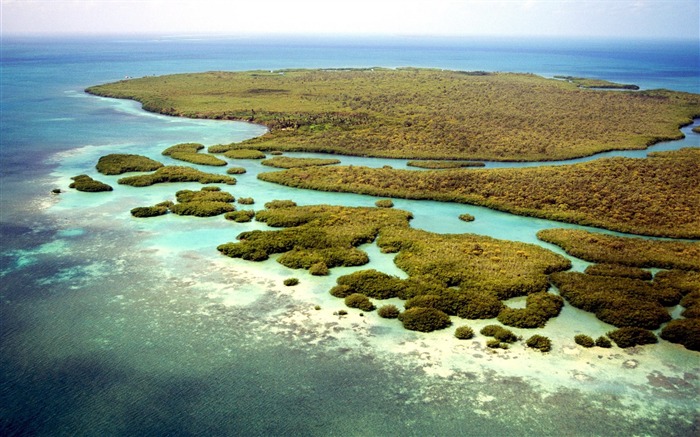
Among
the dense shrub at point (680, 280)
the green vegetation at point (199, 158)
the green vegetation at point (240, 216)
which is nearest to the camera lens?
the dense shrub at point (680, 280)

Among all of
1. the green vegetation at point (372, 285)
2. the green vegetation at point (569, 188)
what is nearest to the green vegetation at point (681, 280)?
the green vegetation at point (569, 188)

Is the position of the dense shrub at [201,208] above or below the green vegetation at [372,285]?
above

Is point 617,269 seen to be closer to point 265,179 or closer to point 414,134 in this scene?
point 265,179

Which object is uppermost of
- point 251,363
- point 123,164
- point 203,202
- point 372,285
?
point 123,164

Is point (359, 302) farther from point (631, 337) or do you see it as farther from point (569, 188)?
point (569, 188)

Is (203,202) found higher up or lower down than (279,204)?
higher up

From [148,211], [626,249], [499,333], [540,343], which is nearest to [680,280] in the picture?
[626,249]

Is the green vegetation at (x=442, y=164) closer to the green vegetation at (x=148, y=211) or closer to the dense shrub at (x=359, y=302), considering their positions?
the green vegetation at (x=148, y=211)
